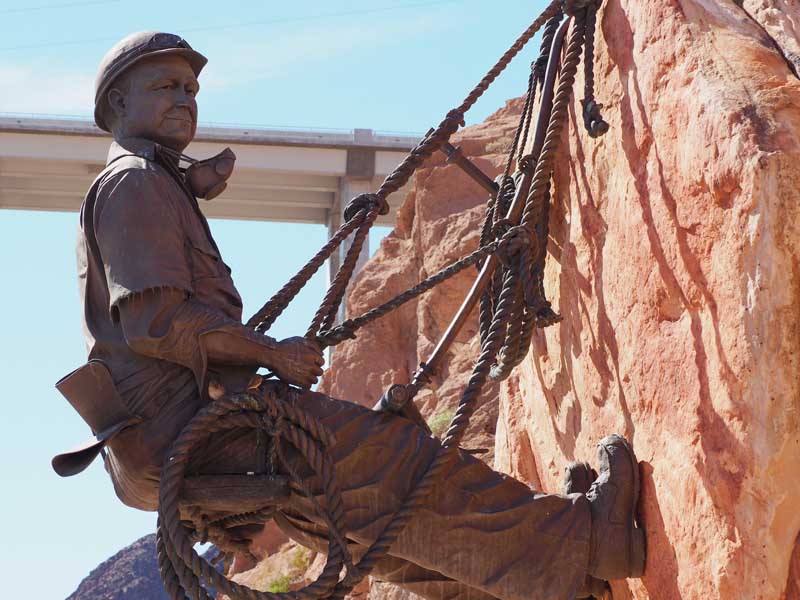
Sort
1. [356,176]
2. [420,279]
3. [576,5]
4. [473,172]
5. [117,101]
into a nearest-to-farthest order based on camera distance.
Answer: [117,101], [576,5], [473,172], [420,279], [356,176]

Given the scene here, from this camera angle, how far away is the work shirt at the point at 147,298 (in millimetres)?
5121

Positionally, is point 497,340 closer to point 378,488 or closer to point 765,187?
point 378,488

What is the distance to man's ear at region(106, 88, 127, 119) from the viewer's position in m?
5.76

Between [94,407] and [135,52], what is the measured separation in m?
1.46

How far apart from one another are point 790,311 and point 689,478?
75 centimetres

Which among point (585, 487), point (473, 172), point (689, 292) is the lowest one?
point (585, 487)

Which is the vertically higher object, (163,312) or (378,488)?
(163,312)

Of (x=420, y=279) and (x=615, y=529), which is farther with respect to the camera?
(x=420, y=279)

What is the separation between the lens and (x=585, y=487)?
562 cm

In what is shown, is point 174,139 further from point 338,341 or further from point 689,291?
point 689,291

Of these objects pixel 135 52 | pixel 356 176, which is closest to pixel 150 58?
pixel 135 52

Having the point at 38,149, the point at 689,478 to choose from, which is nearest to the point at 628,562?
the point at 689,478

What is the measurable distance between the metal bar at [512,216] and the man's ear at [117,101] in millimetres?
1582

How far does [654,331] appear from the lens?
5461 millimetres
